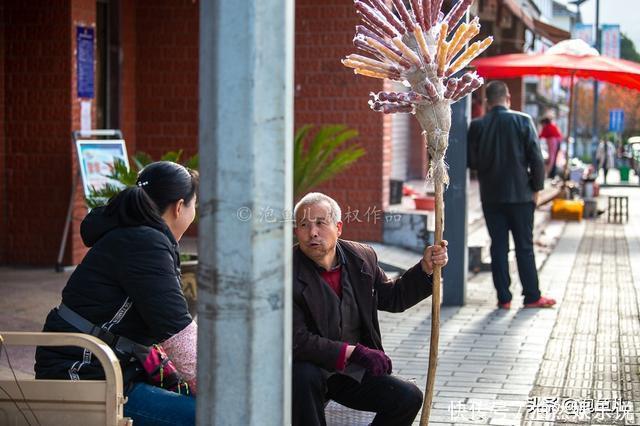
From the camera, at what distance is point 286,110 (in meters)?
3.21

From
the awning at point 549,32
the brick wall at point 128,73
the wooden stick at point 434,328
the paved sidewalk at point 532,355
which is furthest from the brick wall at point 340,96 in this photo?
the awning at point 549,32

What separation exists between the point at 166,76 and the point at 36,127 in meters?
2.49

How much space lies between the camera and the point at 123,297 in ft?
14.1

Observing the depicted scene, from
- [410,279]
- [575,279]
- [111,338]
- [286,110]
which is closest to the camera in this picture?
[286,110]

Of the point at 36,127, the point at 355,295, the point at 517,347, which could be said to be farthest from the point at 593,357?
the point at 36,127

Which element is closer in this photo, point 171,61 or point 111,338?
point 111,338

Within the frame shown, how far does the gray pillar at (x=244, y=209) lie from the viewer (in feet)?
10.2

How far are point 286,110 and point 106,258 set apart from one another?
4.50ft

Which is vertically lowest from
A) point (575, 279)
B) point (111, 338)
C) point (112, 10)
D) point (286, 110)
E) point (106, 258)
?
point (575, 279)

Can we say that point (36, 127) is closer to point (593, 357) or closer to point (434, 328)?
point (593, 357)

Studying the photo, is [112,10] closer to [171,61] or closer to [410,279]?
[171,61]

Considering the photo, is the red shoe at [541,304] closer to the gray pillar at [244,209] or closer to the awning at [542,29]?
the gray pillar at [244,209]

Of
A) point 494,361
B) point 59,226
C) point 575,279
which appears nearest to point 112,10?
point 59,226

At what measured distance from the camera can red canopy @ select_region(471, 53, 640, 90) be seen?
1299cm
